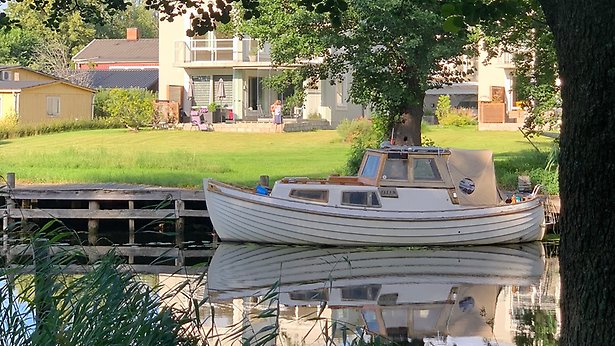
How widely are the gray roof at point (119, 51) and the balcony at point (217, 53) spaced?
26.6m

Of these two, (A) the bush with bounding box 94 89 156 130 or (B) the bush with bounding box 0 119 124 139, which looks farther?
(A) the bush with bounding box 94 89 156 130

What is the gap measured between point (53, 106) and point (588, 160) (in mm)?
52913

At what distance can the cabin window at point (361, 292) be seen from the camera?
55.5 ft

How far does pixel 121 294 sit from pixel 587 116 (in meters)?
3.66

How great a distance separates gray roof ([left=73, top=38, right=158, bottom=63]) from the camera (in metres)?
81.2

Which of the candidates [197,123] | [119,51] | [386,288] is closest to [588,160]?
[386,288]

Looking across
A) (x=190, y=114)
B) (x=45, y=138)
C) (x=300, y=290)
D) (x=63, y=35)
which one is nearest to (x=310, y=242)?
(x=300, y=290)

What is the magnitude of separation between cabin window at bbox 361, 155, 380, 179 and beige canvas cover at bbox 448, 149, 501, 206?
167 cm

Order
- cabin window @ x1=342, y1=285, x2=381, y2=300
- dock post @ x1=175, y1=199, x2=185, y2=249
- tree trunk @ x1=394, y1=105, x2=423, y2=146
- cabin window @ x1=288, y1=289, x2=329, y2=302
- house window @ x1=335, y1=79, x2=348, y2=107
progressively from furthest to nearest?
house window @ x1=335, y1=79, x2=348, y2=107 < tree trunk @ x1=394, y1=105, x2=423, y2=146 < dock post @ x1=175, y1=199, x2=185, y2=249 < cabin window @ x1=342, y1=285, x2=381, y2=300 < cabin window @ x1=288, y1=289, x2=329, y2=302

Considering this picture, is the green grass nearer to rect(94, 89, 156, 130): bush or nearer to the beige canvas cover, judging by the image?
rect(94, 89, 156, 130): bush

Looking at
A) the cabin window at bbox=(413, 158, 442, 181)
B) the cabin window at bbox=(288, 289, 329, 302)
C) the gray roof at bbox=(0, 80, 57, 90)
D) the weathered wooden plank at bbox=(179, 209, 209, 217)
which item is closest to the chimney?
the gray roof at bbox=(0, 80, 57, 90)

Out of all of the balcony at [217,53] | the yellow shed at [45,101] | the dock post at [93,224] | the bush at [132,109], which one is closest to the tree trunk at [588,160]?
the dock post at [93,224]

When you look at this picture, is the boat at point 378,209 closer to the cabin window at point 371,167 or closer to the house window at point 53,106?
the cabin window at point 371,167

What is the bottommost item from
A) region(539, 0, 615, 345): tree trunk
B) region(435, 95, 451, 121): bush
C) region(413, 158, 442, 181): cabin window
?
region(413, 158, 442, 181): cabin window
